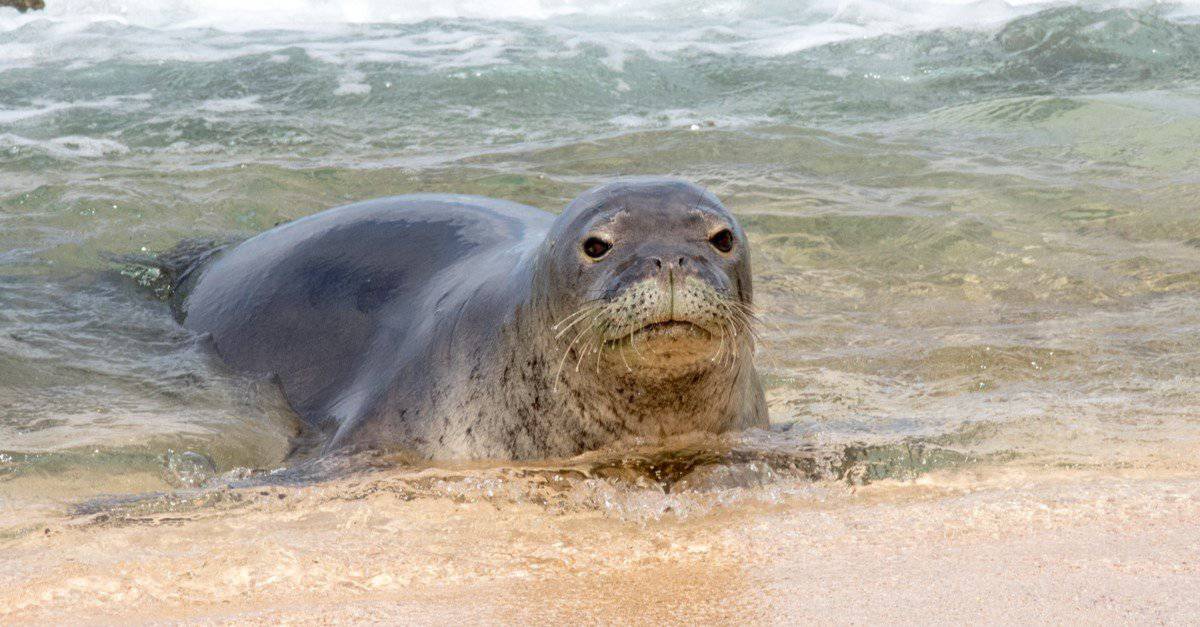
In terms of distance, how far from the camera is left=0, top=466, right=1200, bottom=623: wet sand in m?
2.55

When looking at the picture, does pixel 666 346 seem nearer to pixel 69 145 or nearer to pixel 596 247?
pixel 596 247

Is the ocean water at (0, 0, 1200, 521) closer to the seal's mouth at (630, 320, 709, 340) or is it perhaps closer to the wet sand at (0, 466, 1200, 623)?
the wet sand at (0, 466, 1200, 623)

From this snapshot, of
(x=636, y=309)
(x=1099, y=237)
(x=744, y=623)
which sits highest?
(x=636, y=309)

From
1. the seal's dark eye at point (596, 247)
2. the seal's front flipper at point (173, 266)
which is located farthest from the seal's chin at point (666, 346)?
the seal's front flipper at point (173, 266)

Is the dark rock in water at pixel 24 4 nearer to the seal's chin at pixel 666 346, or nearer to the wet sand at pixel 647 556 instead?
the wet sand at pixel 647 556

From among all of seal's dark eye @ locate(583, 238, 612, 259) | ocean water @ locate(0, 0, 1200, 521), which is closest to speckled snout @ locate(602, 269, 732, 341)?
seal's dark eye @ locate(583, 238, 612, 259)

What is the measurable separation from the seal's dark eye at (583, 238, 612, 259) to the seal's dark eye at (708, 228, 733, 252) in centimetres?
27

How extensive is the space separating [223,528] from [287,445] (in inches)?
56.5

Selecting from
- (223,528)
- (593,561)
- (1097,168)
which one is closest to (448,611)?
(593,561)

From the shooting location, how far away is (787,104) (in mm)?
10469

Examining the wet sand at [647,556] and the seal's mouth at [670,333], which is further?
the seal's mouth at [670,333]

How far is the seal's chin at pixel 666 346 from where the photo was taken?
3387mm

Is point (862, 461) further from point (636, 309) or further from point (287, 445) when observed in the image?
point (287, 445)

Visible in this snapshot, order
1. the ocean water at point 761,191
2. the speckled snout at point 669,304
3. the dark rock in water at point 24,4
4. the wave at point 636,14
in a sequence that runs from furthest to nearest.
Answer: the dark rock in water at point 24,4, the wave at point 636,14, the ocean water at point 761,191, the speckled snout at point 669,304
